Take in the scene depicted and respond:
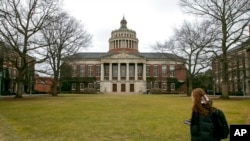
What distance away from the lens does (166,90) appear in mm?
93062

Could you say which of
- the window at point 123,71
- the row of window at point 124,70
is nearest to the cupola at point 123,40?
the window at point 123,71

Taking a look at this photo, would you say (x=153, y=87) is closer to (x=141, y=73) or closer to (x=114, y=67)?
(x=141, y=73)

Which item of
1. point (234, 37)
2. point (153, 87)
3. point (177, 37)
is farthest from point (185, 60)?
point (153, 87)

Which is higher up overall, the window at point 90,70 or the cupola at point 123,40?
the cupola at point 123,40

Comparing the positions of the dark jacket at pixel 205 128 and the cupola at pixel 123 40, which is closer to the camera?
the dark jacket at pixel 205 128

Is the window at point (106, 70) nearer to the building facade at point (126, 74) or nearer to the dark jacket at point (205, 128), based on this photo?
the building facade at point (126, 74)

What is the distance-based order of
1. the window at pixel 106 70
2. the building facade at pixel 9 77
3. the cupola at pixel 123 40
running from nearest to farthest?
the building facade at pixel 9 77 < the window at pixel 106 70 < the cupola at pixel 123 40

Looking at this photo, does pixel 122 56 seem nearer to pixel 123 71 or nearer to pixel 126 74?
pixel 123 71

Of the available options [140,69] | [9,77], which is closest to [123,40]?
[140,69]

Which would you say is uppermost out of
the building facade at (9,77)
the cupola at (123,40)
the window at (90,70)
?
the cupola at (123,40)

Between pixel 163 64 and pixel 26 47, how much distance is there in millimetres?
61211

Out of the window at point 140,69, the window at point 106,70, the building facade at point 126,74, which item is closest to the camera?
the building facade at point 126,74

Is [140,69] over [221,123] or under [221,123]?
over

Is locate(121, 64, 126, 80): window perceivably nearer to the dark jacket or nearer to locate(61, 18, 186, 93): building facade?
locate(61, 18, 186, 93): building facade
